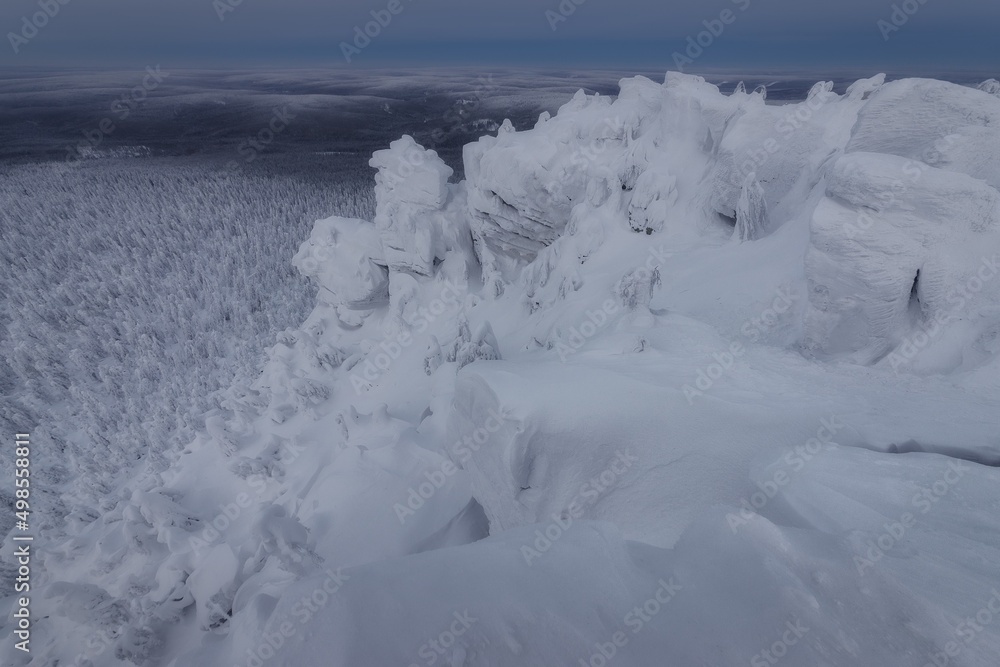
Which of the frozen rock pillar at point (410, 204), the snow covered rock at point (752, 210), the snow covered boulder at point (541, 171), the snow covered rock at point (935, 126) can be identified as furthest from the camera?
the frozen rock pillar at point (410, 204)

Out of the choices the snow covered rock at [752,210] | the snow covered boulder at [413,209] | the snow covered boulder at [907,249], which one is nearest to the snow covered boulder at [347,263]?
the snow covered boulder at [413,209]

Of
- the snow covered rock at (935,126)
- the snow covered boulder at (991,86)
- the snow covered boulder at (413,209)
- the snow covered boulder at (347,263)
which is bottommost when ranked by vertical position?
the snow covered boulder at (347,263)

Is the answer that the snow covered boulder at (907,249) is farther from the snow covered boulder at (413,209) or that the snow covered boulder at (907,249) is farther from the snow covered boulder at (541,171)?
the snow covered boulder at (413,209)

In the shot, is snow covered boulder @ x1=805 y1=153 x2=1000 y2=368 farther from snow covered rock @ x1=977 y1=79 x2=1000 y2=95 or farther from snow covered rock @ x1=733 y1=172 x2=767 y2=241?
snow covered rock @ x1=977 y1=79 x2=1000 y2=95

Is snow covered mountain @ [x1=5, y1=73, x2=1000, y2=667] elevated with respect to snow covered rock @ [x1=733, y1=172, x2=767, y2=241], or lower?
lower

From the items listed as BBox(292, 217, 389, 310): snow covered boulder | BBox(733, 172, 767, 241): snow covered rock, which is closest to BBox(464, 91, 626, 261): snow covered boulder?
BBox(292, 217, 389, 310): snow covered boulder

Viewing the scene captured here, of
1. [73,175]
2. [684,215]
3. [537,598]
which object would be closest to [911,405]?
[537,598]
